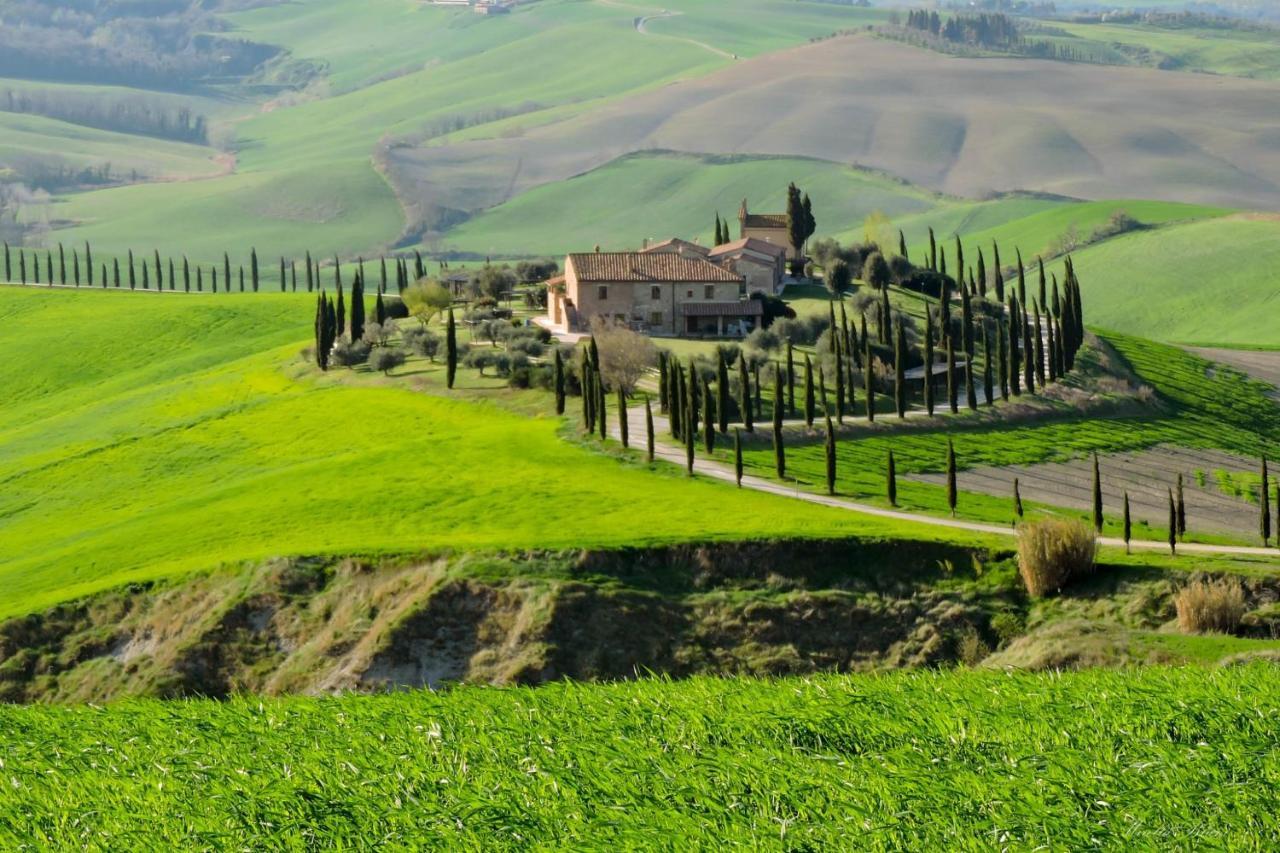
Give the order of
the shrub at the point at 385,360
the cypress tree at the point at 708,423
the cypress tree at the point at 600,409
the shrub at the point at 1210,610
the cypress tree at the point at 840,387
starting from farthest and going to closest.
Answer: the shrub at the point at 385,360
the cypress tree at the point at 840,387
the cypress tree at the point at 600,409
the cypress tree at the point at 708,423
the shrub at the point at 1210,610

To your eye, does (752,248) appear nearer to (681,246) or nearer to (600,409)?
(681,246)

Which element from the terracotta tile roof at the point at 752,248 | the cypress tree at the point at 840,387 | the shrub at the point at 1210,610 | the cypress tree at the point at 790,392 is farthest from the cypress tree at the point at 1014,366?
the shrub at the point at 1210,610

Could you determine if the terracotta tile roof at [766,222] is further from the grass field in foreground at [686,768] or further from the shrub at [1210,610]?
the grass field in foreground at [686,768]

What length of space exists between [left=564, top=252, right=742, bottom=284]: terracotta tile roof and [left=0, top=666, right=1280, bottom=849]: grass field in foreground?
9730 centimetres

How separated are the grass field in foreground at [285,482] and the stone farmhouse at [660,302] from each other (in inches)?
565

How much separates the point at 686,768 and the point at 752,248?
387ft

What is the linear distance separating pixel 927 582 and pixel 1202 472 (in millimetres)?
44492

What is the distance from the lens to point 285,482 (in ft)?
286

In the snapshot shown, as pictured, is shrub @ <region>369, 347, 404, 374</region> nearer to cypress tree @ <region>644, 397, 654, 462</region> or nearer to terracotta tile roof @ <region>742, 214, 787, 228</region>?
cypress tree @ <region>644, 397, 654, 462</region>

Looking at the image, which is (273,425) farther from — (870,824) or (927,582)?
(870,824)

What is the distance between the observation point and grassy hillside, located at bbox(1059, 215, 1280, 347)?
570 ft

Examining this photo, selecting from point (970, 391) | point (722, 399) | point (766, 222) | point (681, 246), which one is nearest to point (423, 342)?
point (681, 246)

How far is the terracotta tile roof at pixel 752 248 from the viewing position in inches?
5507

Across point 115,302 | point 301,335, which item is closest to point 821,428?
point 301,335
